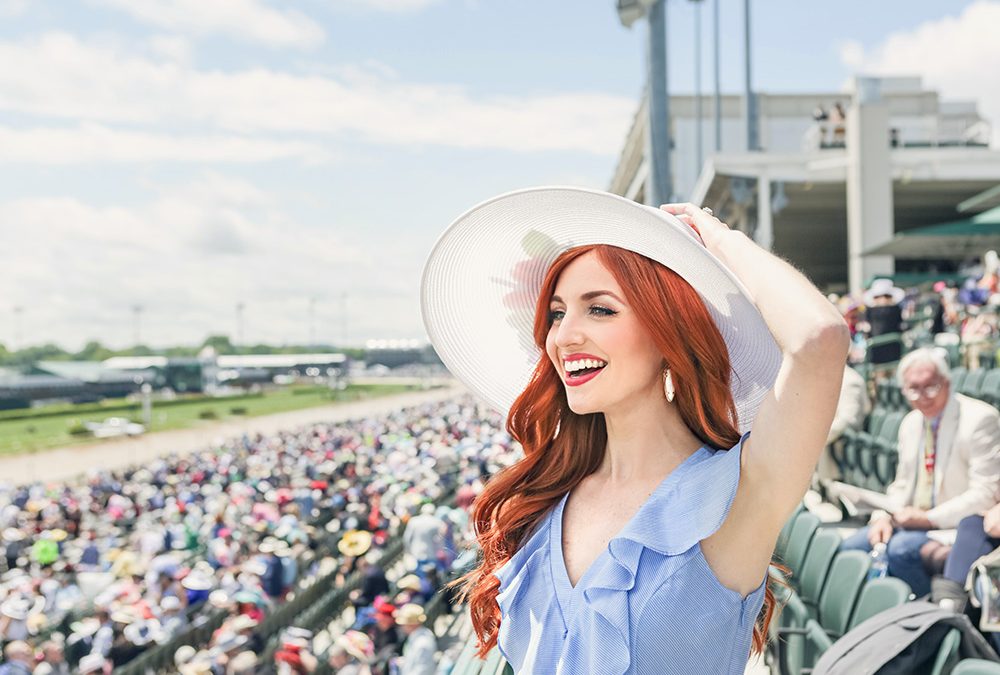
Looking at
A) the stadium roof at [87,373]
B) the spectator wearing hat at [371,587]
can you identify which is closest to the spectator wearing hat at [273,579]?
the spectator wearing hat at [371,587]

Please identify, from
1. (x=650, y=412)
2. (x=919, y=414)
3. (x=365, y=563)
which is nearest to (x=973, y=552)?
(x=919, y=414)

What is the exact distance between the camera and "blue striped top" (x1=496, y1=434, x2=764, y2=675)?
1368 mm

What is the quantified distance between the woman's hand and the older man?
281cm

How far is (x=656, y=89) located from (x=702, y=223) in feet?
43.7

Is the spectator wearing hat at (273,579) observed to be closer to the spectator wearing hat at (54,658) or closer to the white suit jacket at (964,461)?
the spectator wearing hat at (54,658)

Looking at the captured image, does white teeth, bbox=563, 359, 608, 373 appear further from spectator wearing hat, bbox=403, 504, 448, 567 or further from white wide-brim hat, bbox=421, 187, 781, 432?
spectator wearing hat, bbox=403, 504, 448, 567

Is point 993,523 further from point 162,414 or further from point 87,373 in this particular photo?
point 87,373

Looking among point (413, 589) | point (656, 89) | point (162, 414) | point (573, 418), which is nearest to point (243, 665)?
point (413, 589)

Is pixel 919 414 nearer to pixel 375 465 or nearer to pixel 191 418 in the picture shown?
pixel 375 465

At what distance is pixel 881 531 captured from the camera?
4.21m

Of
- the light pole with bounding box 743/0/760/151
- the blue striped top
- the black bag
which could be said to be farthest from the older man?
the light pole with bounding box 743/0/760/151

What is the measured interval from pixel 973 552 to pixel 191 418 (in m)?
95.3

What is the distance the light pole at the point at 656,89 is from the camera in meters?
14.0

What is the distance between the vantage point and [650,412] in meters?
1.63
